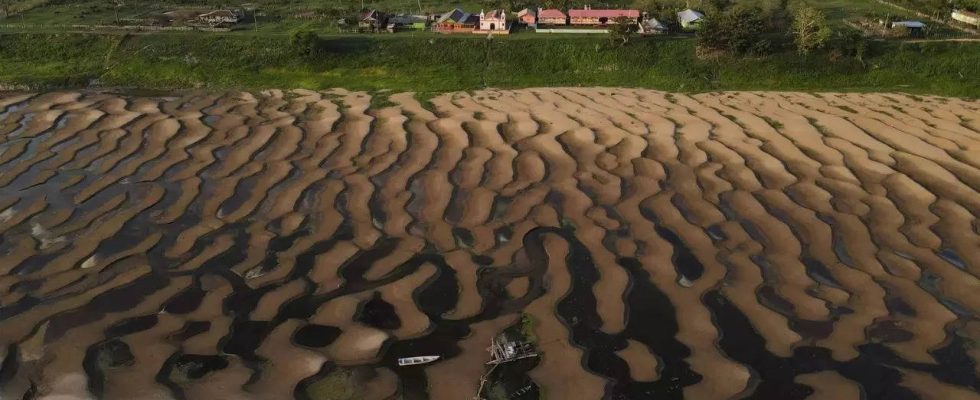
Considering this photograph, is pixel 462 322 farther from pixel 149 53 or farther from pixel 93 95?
pixel 149 53

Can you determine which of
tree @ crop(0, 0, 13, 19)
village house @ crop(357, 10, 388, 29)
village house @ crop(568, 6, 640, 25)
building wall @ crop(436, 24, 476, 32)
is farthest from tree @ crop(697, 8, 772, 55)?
tree @ crop(0, 0, 13, 19)

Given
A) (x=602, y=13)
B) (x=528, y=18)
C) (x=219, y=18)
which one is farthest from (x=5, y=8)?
(x=602, y=13)

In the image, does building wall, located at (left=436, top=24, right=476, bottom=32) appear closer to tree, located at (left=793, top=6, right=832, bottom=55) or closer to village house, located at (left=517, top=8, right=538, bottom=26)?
village house, located at (left=517, top=8, right=538, bottom=26)

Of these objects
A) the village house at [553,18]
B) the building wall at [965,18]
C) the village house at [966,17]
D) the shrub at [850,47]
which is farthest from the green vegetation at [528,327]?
the building wall at [965,18]

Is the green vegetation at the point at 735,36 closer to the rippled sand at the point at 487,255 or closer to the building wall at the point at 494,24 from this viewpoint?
the rippled sand at the point at 487,255

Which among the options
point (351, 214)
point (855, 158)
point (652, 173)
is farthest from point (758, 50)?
point (351, 214)
